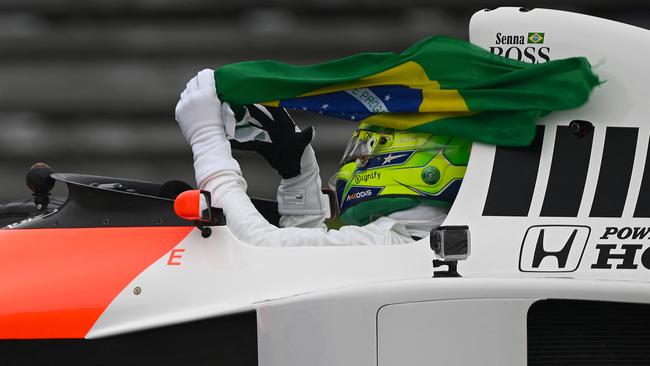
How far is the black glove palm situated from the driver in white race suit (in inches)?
10.8

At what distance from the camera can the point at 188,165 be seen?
15.5 feet

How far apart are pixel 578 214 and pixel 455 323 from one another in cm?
40

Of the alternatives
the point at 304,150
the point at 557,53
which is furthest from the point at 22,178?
the point at 557,53

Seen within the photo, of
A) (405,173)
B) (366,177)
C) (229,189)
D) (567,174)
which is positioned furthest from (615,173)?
(229,189)

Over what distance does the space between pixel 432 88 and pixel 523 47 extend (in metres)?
0.24

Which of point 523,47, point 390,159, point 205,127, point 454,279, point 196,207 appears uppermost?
point 523,47

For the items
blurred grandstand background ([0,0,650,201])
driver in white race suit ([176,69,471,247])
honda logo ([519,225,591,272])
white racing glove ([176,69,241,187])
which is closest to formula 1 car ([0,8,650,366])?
honda logo ([519,225,591,272])

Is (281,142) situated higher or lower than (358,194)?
higher

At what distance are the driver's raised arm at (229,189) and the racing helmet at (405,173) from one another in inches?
2.5

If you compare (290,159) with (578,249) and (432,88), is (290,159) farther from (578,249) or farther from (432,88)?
(578,249)

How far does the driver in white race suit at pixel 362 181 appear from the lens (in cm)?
258

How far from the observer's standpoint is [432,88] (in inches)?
102

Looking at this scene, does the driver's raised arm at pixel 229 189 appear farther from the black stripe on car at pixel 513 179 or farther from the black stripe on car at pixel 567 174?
the black stripe on car at pixel 567 174

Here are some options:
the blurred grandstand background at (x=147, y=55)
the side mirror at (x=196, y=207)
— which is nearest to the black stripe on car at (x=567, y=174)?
the side mirror at (x=196, y=207)
